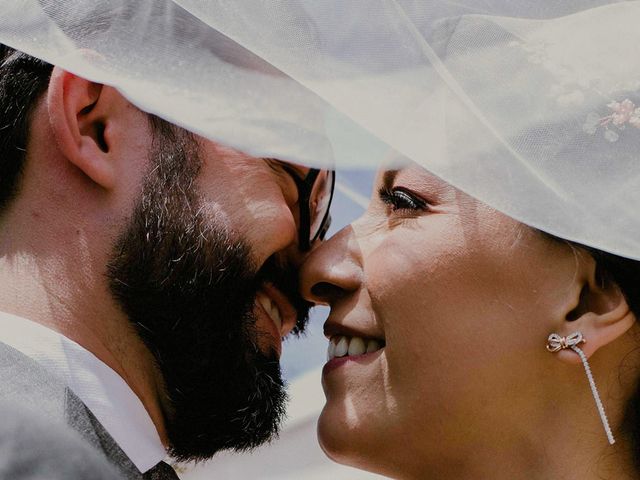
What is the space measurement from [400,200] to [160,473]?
81 centimetres

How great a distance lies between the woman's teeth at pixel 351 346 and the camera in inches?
91.7

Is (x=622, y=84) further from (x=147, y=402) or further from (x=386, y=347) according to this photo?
(x=147, y=402)

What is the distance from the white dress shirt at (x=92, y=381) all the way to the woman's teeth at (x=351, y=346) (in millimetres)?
456

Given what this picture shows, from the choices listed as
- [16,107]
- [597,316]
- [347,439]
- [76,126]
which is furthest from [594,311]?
[16,107]

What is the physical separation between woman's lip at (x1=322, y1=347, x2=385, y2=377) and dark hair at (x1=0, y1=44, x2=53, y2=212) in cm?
82

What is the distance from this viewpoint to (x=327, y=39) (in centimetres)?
205

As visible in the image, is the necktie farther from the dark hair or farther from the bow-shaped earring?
the bow-shaped earring

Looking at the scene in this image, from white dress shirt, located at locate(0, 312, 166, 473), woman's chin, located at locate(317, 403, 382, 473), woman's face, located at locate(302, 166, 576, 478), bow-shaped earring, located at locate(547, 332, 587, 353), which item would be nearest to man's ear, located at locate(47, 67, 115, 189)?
white dress shirt, located at locate(0, 312, 166, 473)

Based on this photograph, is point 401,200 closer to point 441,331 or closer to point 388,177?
point 388,177

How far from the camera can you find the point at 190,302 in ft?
7.91

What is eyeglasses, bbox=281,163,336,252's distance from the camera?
2.59m

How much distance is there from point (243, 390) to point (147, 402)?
24 cm

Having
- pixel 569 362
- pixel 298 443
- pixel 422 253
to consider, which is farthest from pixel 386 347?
pixel 298 443

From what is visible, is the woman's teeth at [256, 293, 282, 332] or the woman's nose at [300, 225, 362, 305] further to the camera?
the woman's teeth at [256, 293, 282, 332]
